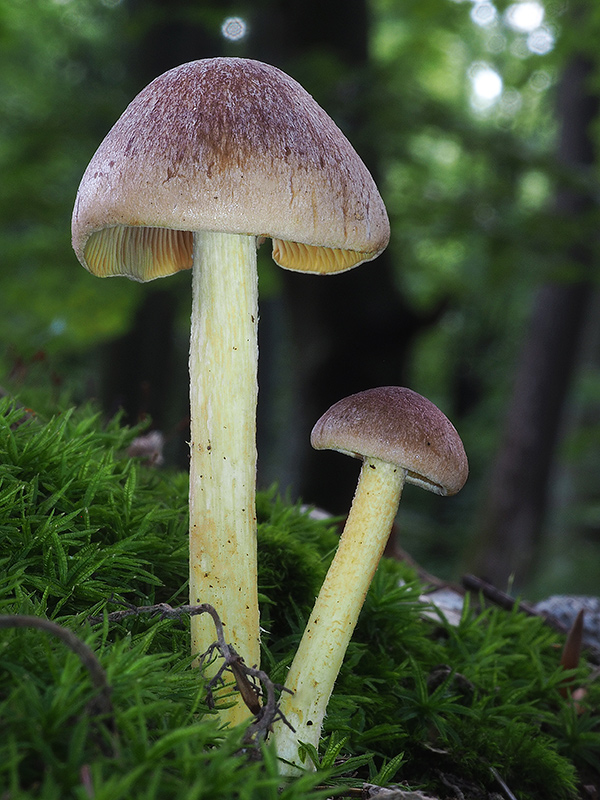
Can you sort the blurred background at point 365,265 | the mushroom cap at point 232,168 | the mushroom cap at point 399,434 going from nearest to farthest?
1. the mushroom cap at point 232,168
2. the mushroom cap at point 399,434
3. the blurred background at point 365,265

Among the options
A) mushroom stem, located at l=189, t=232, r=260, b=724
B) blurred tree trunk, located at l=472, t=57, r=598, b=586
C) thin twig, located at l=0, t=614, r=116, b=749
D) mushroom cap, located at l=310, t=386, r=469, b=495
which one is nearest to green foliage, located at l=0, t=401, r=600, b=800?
thin twig, located at l=0, t=614, r=116, b=749

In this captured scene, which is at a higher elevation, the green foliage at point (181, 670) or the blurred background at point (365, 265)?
the blurred background at point (365, 265)

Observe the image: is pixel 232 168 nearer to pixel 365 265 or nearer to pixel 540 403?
pixel 365 265

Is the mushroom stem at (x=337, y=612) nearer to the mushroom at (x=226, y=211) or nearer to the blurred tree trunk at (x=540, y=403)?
the mushroom at (x=226, y=211)

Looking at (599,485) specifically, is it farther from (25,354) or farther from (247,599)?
(247,599)

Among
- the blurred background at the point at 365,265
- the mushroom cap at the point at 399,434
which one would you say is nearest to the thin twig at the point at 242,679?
the mushroom cap at the point at 399,434

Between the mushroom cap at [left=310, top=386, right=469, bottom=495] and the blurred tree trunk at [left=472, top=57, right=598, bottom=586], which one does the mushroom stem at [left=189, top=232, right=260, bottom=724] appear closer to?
the mushroom cap at [left=310, top=386, right=469, bottom=495]

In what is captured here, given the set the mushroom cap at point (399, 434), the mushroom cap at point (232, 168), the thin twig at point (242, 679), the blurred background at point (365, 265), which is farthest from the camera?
the blurred background at point (365, 265)
